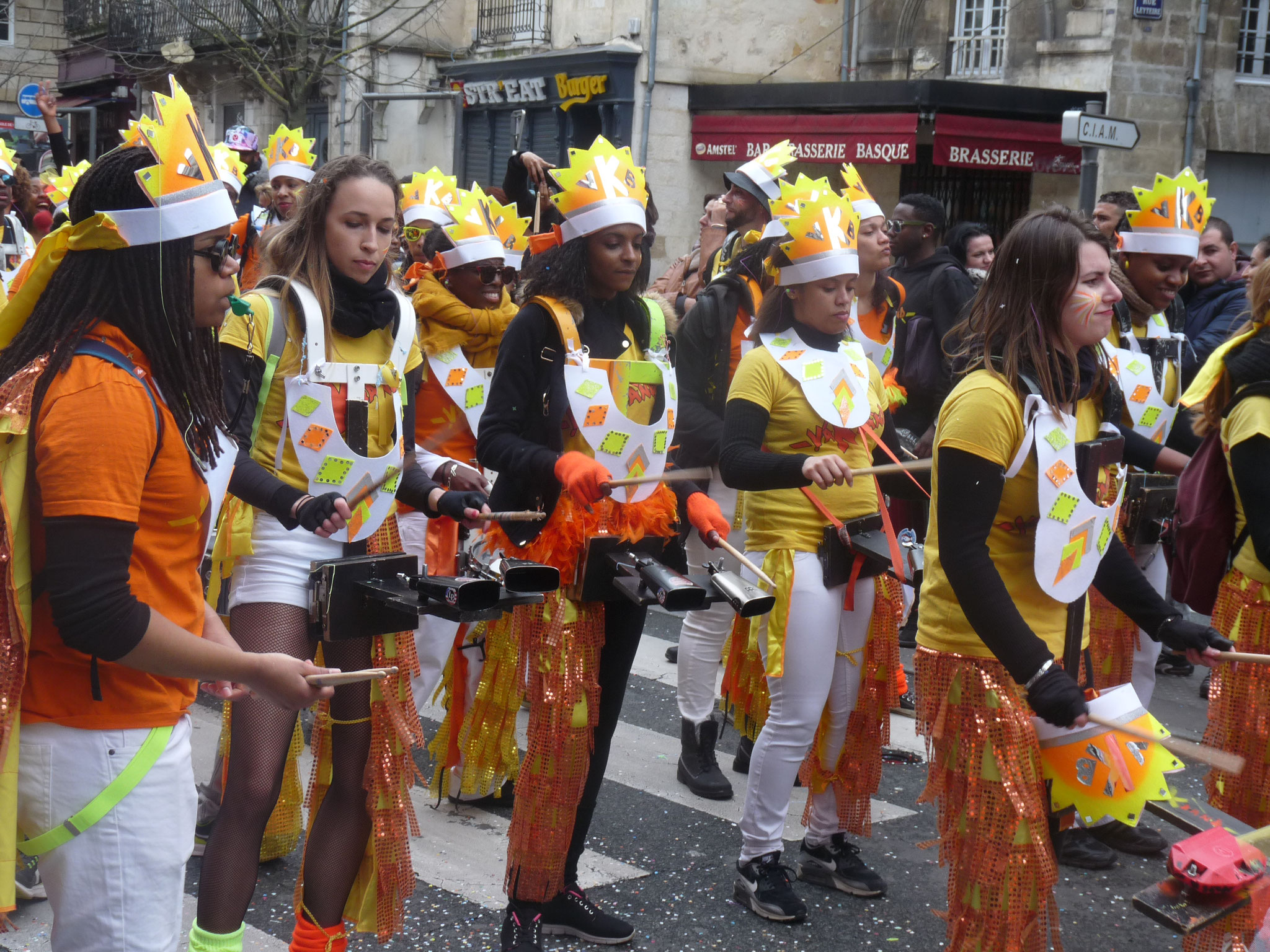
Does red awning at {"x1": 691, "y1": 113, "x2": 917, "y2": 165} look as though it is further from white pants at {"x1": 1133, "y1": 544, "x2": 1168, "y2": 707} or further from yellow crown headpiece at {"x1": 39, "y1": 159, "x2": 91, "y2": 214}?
white pants at {"x1": 1133, "y1": 544, "x2": 1168, "y2": 707}

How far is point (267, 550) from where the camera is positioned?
325 cm

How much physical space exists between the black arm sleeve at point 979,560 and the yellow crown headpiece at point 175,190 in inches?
61.7

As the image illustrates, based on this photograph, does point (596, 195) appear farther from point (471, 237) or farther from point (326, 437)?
point (471, 237)

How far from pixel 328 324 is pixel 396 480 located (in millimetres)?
419

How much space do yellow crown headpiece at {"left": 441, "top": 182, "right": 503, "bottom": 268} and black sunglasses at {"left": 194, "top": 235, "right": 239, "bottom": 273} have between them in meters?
3.04

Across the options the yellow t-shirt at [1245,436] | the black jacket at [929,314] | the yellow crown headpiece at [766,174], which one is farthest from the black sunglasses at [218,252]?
the black jacket at [929,314]

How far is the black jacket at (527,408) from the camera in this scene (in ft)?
11.9

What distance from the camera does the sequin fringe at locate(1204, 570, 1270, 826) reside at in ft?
11.9

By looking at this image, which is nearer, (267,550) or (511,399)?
(267,550)

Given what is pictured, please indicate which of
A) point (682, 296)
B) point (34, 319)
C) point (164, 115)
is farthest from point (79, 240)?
point (682, 296)

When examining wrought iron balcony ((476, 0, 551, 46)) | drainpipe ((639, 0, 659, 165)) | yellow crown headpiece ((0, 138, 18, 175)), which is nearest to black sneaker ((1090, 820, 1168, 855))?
yellow crown headpiece ((0, 138, 18, 175))

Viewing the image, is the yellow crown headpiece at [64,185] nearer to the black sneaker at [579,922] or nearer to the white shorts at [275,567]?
the white shorts at [275,567]

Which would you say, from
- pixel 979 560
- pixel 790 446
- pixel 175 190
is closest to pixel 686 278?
pixel 790 446

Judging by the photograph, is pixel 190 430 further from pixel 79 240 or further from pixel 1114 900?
pixel 1114 900
